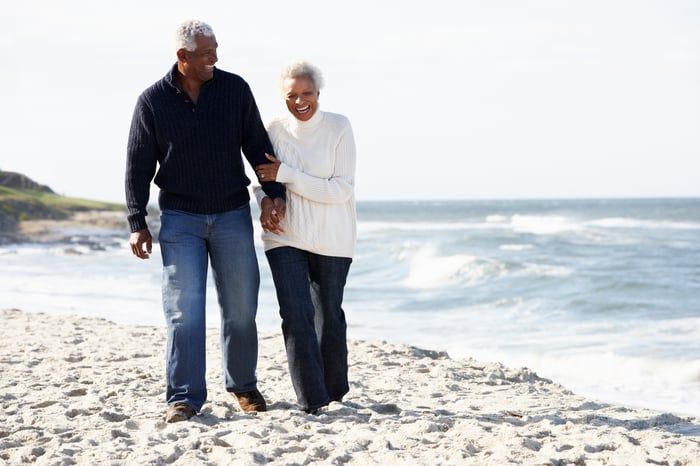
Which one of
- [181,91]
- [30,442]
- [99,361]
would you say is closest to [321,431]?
[30,442]

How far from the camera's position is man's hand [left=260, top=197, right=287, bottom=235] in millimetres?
4297

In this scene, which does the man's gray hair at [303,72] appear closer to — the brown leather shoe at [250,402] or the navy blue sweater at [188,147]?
the navy blue sweater at [188,147]

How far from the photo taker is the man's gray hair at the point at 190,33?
13.5ft

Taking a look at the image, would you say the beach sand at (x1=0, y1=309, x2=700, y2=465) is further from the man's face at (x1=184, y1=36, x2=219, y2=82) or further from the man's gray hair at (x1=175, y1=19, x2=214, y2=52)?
the man's gray hair at (x1=175, y1=19, x2=214, y2=52)

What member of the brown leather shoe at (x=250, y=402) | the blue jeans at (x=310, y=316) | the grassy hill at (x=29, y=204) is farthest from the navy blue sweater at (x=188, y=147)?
the grassy hill at (x=29, y=204)

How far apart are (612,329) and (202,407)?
732cm

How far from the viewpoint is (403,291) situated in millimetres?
15172

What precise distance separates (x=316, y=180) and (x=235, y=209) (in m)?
0.43

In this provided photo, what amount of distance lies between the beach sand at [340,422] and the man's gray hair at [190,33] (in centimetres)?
182

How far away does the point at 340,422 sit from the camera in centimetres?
437

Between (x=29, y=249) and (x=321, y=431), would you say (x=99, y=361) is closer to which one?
(x=321, y=431)

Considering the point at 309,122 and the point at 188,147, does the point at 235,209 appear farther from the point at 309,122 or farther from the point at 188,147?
the point at 309,122

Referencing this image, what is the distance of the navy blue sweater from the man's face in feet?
0.33

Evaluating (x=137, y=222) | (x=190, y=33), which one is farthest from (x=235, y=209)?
(x=190, y=33)
